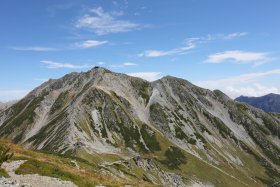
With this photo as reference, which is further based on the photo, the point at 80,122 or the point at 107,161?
the point at 80,122

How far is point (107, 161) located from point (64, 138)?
3804 cm

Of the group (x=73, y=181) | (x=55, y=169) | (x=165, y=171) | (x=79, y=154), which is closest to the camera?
(x=73, y=181)

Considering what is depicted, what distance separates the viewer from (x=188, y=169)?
19125 centimetres

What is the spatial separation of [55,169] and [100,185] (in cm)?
624

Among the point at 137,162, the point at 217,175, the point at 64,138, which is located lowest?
the point at 217,175

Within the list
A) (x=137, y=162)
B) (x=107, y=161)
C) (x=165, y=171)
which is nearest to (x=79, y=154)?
(x=107, y=161)

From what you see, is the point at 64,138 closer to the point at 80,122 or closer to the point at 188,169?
the point at 80,122

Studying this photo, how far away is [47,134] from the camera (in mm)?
198250

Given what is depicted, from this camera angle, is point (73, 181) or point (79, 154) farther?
point (79, 154)

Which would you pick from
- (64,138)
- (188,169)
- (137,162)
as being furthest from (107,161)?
(188,169)

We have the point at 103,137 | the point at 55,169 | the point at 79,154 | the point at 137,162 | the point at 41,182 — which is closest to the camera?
the point at 41,182

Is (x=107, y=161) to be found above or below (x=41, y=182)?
below

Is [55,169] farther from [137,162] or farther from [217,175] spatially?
[217,175]

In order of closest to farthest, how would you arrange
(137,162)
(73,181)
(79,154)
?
(73,181) < (79,154) < (137,162)
